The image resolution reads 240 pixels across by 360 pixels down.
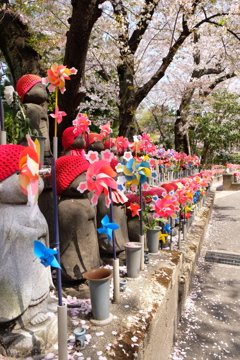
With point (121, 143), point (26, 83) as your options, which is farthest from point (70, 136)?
point (121, 143)

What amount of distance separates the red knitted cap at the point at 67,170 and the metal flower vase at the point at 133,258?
0.87m

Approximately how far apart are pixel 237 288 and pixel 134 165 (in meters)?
3.09

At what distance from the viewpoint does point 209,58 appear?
14.3m

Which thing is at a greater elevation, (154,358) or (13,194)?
(13,194)

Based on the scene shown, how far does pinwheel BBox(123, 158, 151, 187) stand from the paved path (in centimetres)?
184

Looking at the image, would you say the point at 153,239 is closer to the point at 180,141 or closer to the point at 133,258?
the point at 133,258

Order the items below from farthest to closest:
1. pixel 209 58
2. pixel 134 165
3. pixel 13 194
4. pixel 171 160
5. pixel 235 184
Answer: pixel 235 184 < pixel 209 58 < pixel 171 160 < pixel 134 165 < pixel 13 194

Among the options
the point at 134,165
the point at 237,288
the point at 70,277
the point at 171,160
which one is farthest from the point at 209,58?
the point at 70,277

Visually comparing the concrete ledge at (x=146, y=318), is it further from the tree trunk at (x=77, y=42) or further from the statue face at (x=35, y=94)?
the tree trunk at (x=77, y=42)

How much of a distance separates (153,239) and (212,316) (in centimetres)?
129

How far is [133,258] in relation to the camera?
261 cm

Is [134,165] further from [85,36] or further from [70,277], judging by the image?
[85,36]

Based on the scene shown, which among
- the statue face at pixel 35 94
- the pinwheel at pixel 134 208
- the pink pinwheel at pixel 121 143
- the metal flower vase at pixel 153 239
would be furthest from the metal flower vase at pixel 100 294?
the pink pinwheel at pixel 121 143

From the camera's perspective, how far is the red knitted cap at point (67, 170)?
88.0 inches
